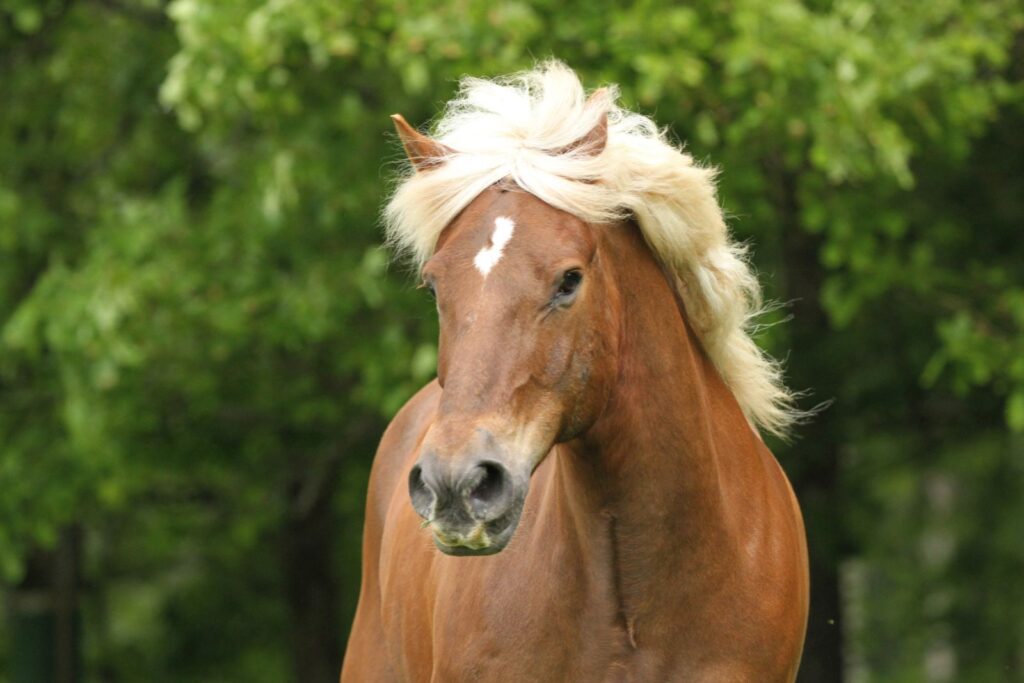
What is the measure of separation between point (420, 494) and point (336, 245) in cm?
648

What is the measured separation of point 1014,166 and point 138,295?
18.0 ft

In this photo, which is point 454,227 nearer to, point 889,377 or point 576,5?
point 576,5

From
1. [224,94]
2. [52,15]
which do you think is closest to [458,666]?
[224,94]

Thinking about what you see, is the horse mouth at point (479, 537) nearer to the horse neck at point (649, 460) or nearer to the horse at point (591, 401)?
the horse at point (591, 401)

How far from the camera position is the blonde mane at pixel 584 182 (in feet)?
11.2

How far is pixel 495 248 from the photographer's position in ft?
10.7

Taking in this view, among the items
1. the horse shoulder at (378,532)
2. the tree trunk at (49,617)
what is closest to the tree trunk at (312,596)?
the tree trunk at (49,617)

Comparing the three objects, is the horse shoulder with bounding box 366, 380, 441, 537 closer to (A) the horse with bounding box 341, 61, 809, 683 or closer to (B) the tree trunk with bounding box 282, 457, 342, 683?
(A) the horse with bounding box 341, 61, 809, 683

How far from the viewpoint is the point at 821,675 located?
10.3 metres

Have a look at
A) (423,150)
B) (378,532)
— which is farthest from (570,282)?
(378,532)

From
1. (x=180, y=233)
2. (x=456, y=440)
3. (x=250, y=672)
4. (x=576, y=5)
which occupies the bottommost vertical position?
(x=250, y=672)

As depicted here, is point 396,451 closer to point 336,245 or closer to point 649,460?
point 649,460

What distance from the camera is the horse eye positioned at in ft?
10.7

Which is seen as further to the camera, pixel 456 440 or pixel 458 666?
pixel 458 666
